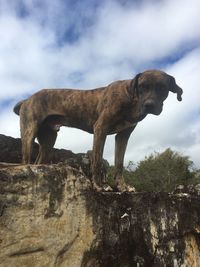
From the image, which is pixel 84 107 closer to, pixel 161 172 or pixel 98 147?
pixel 98 147

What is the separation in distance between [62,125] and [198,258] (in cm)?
377

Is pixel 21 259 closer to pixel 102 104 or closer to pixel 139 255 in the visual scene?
pixel 139 255

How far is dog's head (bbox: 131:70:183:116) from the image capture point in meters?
7.29

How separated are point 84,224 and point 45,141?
4101mm

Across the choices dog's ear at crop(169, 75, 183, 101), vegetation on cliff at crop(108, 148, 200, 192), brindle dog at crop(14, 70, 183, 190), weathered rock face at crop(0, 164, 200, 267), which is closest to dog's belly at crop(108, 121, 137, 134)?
brindle dog at crop(14, 70, 183, 190)

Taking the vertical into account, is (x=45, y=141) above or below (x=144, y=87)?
below

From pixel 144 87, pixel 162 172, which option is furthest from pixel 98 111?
pixel 162 172

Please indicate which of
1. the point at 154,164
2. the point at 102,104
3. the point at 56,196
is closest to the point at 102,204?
the point at 56,196

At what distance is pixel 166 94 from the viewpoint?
757 centimetres

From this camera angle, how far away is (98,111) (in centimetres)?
794

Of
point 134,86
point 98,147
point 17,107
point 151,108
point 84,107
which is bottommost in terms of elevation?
point 98,147

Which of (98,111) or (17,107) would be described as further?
(17,107)

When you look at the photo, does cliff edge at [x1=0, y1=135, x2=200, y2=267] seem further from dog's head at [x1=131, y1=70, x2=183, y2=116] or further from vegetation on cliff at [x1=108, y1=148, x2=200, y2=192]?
vegetation on cliff at [x1=108, y1=148, x2=200, y2=192]

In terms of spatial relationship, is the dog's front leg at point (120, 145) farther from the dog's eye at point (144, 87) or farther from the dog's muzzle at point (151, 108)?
the dog's eye at point (144, 87)
